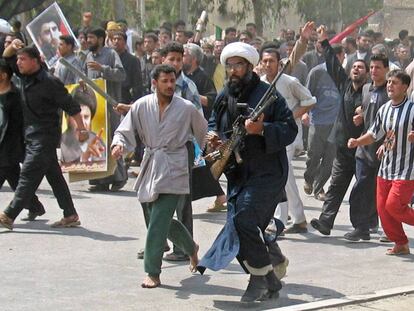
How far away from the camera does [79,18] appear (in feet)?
104

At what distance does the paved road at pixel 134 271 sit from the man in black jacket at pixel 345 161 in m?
0.17

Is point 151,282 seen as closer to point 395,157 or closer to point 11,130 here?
point 395,157

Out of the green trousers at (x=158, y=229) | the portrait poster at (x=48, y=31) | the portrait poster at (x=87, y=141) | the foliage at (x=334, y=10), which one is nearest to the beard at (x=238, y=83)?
the green trousers at (x=158, y=229)

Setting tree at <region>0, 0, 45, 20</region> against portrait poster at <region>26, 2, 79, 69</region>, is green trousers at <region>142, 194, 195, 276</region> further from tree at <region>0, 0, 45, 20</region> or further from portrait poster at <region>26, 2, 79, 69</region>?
tree at <region>0, 0, 45, 20</region>

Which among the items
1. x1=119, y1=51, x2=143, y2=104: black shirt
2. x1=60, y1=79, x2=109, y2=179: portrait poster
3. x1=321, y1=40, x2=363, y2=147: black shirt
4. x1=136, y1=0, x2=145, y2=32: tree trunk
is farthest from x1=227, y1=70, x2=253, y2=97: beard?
x1=136, y1=0, x2=145, y2=32: tree trunk

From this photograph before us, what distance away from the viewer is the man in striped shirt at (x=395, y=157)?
10.1 meters

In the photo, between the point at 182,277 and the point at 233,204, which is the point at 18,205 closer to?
the point at 182,277

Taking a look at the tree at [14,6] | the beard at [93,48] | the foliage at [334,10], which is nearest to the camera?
the beard at [93,48]

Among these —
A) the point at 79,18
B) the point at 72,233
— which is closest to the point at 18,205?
the point at 72,233

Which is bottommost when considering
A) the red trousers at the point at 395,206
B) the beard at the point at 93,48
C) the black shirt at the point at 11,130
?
the red trousers at the point at 395,206

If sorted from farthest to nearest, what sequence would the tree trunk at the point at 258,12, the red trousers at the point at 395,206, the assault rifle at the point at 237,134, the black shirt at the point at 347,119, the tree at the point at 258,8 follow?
the tree at the point at 258,8
the tree trunk at the point at 258,12
the black shirt at the point at 347,119
the red trousers at the point at 395,206
the assault rifle at the point at 237,134

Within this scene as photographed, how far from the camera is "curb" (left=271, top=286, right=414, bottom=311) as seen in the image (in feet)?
26.4

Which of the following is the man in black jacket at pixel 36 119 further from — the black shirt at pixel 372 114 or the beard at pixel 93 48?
the beard at pixel 93 48

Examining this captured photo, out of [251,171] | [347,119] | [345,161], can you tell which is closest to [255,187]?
[251,171]
